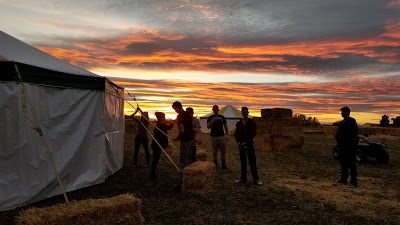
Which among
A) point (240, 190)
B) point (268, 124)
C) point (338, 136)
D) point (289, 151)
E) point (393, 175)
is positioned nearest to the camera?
point (240, 190)

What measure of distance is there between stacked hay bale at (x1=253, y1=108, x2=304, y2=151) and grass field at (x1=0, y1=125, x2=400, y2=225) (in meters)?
9.06

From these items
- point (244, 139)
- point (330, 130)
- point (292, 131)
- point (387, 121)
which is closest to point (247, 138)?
point (244, 139)

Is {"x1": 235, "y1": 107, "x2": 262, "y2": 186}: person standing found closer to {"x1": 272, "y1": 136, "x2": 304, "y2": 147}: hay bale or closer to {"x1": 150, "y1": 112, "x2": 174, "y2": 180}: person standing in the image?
{"x1": 150, "y1": 112, "x2": 174, "y2": 180}: person standing

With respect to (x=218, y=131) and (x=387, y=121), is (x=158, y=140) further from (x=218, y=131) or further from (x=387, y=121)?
(x=387, y=121)

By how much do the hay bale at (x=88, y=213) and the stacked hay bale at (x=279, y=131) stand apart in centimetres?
1699

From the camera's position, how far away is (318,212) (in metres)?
7.43

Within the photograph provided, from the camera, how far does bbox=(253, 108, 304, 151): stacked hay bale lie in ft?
71.9

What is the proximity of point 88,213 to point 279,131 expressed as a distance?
1814 cm

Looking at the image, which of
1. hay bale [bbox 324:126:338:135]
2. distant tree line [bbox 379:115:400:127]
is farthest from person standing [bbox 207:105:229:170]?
distant tree line [bbox 379:115:400:127]

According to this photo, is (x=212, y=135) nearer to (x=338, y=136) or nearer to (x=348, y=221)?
(x=338, y=136)

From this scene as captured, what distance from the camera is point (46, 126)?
8.17 meters

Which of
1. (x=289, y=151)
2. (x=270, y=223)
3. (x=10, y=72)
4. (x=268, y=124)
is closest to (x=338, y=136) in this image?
(x=270, y=223)

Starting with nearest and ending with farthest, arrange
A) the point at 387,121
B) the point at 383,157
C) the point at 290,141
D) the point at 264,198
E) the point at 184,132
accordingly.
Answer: the point at 264,198
the point at 184,132
the point at 383,157
the point at 290,141
the point at 387,121

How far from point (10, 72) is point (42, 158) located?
1864 mm
